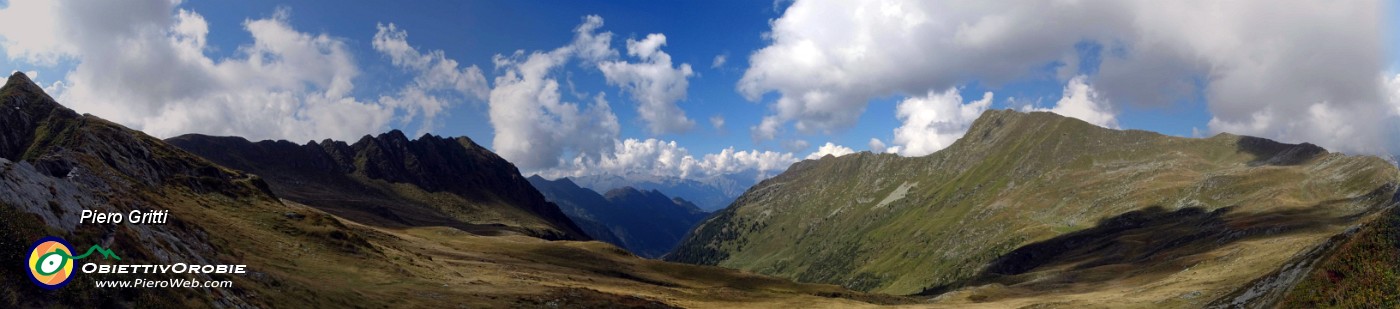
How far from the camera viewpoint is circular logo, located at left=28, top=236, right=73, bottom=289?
2145cm

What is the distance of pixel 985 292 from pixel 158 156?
140 meters

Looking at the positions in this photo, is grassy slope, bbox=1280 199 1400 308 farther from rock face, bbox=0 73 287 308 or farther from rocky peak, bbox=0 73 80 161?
rocky peak, bbox=0 73 80 161

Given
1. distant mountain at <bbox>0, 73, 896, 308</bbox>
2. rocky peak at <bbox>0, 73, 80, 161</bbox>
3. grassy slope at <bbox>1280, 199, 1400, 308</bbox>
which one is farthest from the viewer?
rocky peak at <bbox>0, 73, 80, 161</bbox>

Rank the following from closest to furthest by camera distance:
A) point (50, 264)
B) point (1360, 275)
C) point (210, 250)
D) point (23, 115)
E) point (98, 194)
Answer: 1. point (50, 264)
2. point (1360, 275)
3. point (98, 194)
4. point (210, 250)
5. point (23, 115)

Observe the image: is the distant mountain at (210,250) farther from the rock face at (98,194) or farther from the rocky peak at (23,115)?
the rocky peak at (23,115)

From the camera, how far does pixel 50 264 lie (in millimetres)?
22250

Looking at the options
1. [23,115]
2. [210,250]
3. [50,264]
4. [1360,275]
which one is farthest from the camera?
[23,115]

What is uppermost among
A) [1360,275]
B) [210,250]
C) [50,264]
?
[210,250]

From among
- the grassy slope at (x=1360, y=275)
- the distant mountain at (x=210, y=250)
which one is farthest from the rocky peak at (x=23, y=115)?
the grassy slope at (x=1360, y=275)

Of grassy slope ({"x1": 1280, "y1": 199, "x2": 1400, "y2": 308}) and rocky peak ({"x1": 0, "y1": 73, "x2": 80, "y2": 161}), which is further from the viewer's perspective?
rocky peak ({"x1": 0, "y1": 73, "x2": 80, "y2": 161})

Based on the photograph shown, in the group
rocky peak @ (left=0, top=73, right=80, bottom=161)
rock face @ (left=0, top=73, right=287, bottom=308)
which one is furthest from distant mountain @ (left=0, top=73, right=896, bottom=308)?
rocky peak @ (left=0, top=73, right=80, bottom=161)

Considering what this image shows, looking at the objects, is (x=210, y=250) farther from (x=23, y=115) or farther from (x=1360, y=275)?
(x=1360, y=275)

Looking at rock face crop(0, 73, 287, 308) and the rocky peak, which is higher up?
the rocky peak

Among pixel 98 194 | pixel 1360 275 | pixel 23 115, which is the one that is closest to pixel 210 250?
pixel 98 194
